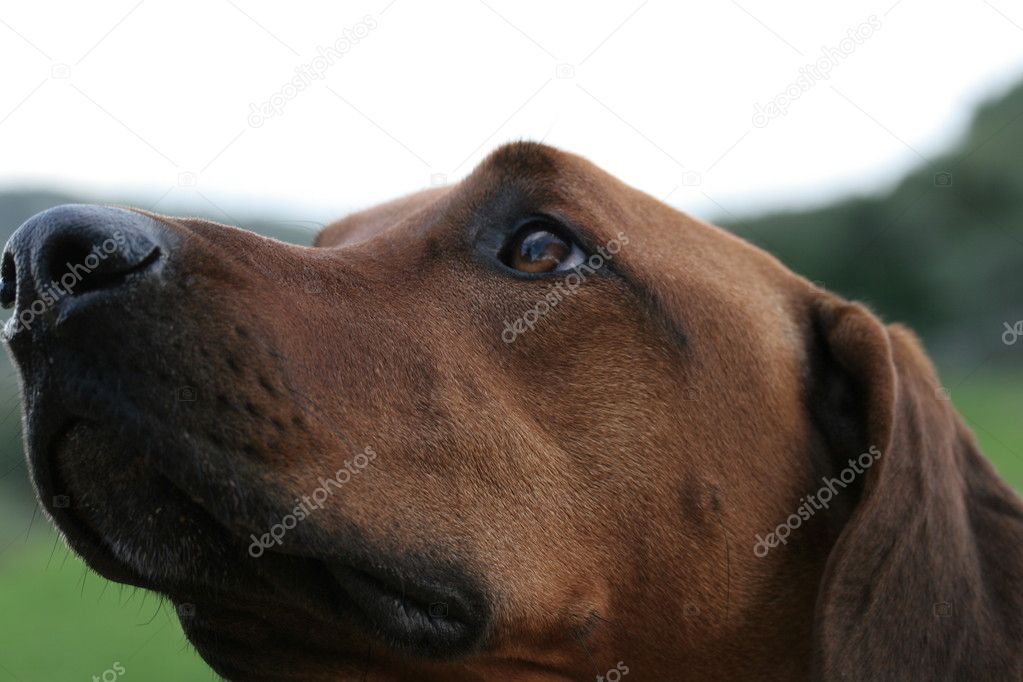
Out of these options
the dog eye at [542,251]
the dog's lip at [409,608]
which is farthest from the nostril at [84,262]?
the dog eye at [542,251]

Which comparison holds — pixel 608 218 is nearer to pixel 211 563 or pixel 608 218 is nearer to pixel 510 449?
pixel 510 449

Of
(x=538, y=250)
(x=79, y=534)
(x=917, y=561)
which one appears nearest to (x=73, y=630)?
Result: (x=79, y=534)

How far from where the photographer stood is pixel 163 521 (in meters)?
2.85

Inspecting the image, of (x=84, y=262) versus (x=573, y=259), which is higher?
(x=573, y=259)

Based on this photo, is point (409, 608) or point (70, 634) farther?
point (70, 634)

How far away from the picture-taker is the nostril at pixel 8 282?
291 centimetres

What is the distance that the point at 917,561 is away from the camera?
3.54 m

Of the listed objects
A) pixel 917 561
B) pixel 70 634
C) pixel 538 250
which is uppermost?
pixel 917 561

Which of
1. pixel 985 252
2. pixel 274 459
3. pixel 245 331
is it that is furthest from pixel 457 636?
pixel 985 252

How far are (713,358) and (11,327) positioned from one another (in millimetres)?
2206

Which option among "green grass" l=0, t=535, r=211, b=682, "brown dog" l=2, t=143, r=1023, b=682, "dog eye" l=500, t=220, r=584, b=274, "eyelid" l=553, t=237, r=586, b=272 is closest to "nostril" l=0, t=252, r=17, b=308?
"brown dog" l=2, t=143, r=1023, b=682

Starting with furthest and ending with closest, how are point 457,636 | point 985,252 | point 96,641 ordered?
1. point 985,252
2. point 96,641
3. point 457,636

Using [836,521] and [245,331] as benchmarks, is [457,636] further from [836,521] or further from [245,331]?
[836,521]

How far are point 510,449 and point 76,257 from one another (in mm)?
1317
